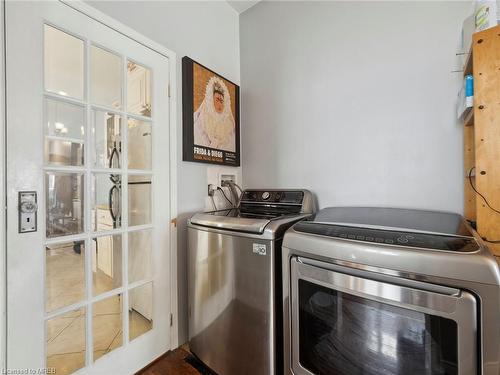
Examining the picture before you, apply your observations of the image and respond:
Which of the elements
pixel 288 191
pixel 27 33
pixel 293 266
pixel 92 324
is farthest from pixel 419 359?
pixel 27 33

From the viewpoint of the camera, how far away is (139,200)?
142 centimetres

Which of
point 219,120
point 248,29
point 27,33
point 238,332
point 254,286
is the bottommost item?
point 238,332

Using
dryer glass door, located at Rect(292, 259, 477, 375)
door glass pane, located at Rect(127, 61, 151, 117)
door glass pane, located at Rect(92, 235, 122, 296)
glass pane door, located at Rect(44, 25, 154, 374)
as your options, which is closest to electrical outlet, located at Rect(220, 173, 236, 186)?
glass pane door, located at Rect(44, 25, 154, 374)

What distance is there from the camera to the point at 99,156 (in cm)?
124

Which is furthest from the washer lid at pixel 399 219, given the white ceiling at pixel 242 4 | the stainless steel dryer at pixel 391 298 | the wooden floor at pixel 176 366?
the white ceiling at pixel 242 4

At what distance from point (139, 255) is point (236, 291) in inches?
25.6

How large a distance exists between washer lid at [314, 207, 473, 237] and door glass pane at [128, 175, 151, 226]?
1045 millimetres

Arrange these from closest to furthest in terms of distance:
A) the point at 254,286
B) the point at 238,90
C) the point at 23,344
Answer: the point at 23,344
the point at 254,286
the point at 238,90

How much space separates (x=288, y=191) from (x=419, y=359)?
107 centimetres

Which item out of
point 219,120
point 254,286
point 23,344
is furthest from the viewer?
point 219,120

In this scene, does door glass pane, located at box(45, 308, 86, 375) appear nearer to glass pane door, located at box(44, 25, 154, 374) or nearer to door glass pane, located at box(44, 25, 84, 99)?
glass pane door, located at box(44, 25, 154, 374)

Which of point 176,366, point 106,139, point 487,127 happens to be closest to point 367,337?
point 487,127

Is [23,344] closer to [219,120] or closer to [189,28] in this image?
[219,120]

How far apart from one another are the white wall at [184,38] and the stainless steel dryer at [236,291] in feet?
0.63
